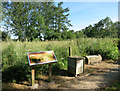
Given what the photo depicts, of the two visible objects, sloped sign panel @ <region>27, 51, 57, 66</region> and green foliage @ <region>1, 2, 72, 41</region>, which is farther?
green foliage @ <region>1, 2, 72, 41</region>

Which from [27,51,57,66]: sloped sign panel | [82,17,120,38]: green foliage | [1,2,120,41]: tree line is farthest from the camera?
[82,17,120,38]: green foliage

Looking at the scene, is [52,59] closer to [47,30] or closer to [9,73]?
[9,73]

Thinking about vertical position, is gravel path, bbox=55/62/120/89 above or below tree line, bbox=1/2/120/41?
below

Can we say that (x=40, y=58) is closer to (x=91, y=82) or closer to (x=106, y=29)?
(x=91, y=82)

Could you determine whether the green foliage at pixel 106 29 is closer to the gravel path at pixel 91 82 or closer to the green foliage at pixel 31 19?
the green foliage at pixel 31 19

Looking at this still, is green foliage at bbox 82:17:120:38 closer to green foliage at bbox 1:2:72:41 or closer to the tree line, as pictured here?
the tree line

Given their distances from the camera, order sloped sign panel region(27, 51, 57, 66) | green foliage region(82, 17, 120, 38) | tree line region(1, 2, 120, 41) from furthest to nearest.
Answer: green foliage region(82, 17, 120, 38)
tree line region(1, 2, 120, 41)
sloped sign panel region(27, 51, 57, 66)

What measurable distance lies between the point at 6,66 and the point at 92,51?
7441mm

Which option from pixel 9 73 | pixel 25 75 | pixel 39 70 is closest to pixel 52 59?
pixel 39 70

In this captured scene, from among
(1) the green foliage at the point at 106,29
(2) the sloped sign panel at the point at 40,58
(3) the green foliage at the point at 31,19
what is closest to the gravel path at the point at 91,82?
(2) the sloped sign panel at the point at 40,58

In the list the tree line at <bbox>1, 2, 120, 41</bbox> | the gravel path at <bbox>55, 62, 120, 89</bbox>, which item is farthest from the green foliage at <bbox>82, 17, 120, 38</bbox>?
the gravel path at <bbox>55, 62, 120, 89</bbox>

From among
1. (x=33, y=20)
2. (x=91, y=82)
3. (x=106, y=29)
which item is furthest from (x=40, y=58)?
(x=106, y=29)

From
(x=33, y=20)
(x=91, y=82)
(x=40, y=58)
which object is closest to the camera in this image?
(x=40, y=58)

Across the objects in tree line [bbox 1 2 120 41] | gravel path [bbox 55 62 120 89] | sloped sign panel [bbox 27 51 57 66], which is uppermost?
tree line [bbox 1 2 120 41]
